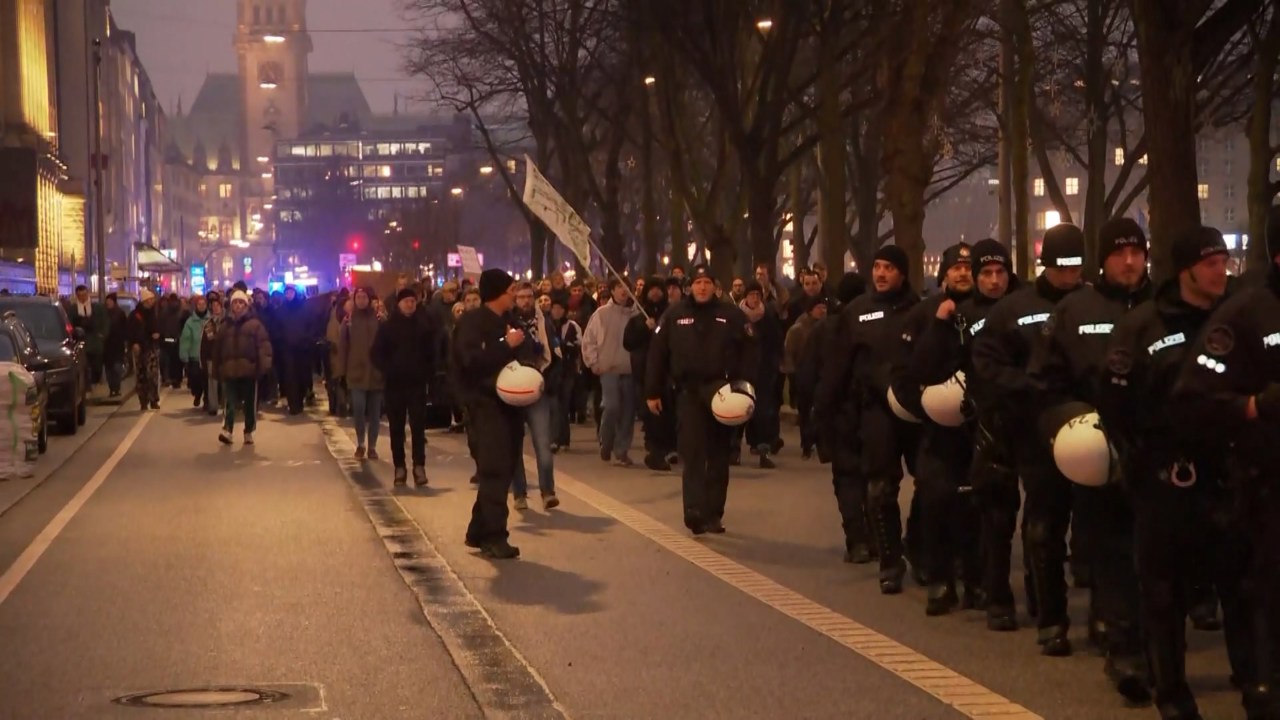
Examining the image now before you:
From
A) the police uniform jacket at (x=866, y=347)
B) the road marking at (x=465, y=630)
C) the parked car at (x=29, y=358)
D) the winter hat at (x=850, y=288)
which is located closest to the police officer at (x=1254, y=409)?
the road marking at (x=465, y=630)

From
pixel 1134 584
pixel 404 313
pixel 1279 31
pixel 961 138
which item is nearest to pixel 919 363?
pixel 1134 584

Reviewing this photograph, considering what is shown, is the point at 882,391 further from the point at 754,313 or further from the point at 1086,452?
the point at 754,313

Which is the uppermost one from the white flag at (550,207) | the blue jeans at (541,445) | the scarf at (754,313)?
the white flag at (550,207)

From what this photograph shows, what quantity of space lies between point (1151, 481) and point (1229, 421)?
26.4 inches

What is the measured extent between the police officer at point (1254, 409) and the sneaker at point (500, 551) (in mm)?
6804

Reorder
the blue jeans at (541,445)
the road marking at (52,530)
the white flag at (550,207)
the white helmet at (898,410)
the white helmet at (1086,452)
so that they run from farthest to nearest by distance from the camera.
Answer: the white flag at (550,207) → the blue jeans at (541,445) → the road marking at (52,530) → the white helmet at (898,410) → the white helmet at (1086,452)

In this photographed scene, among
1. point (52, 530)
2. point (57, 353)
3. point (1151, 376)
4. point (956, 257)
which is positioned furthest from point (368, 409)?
point (1151, 376)

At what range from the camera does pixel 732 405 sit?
14133 mm

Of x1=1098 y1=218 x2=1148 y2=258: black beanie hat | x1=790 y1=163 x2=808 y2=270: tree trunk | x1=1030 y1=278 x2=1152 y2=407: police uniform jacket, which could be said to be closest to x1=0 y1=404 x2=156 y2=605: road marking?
x1=1030 y1=278 x2=1152 y2=407: police uniform jacket

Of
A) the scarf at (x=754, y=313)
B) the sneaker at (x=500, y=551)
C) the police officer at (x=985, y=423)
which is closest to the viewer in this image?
the police officer at (x=985, y=423)

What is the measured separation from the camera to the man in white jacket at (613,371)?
21.4 metres

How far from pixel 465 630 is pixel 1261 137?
2565 centimetres

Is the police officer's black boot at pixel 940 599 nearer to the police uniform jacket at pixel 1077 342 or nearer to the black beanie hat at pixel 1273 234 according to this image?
the police uniform jacket at pixel 1077 342

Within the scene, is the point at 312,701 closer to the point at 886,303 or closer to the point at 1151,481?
the point at 1151,481
